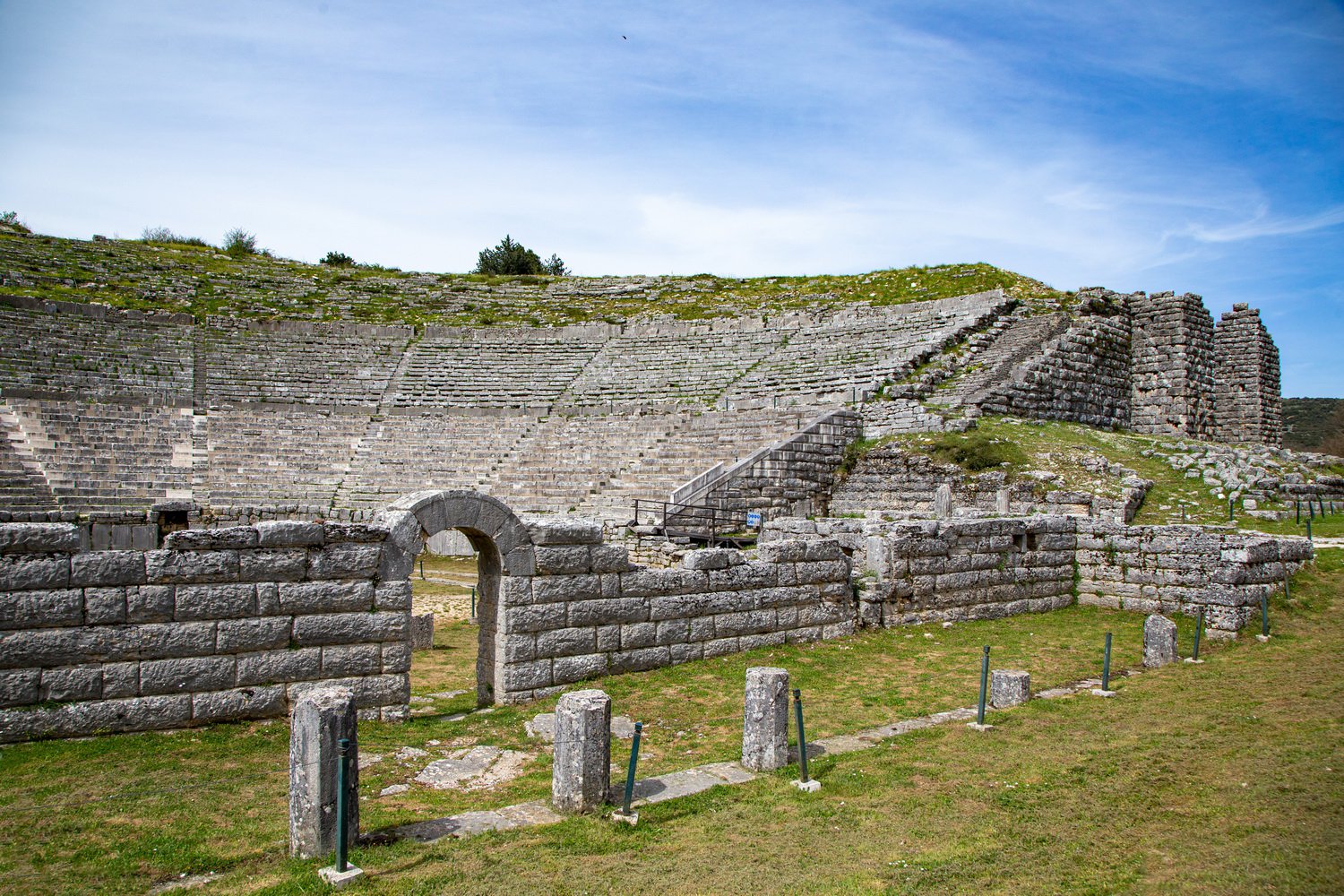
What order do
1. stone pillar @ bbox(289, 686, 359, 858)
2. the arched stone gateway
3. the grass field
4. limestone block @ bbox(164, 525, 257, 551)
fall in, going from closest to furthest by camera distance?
the grass field, stone pillar @ bbox(289, 686, 359, 858), limestone block @ bbox(164, 525, 257, 551), the arched stone gateway

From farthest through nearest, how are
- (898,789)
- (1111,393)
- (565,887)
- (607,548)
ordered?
(1111,393), (607,548), (898,789), (565,887)

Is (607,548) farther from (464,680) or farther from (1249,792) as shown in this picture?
(1249,792)

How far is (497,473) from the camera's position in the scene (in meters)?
26.1

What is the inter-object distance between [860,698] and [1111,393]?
23341 mm

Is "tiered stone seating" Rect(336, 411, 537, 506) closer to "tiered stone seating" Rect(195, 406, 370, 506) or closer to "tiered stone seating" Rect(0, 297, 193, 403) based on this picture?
"tiered stone seating" Rect(195, 406, 370, 506)

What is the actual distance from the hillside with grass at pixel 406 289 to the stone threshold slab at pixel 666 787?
2733 centimetres

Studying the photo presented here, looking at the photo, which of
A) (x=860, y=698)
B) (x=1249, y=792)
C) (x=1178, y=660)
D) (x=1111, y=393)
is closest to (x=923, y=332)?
(x=1111, y=393)

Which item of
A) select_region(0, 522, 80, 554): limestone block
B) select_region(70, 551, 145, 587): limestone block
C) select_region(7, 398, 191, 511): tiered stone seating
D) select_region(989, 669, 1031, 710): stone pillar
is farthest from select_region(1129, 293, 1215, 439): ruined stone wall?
select_region(7, 398, 191, 511): tiered stone seating

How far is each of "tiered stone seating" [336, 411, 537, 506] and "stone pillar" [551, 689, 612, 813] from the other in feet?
63.9

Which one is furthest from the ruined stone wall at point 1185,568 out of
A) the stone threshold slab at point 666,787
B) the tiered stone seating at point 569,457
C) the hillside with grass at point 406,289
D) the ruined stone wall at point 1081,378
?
the hillside with grass at point 406,289

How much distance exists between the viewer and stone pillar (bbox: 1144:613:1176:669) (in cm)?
1009

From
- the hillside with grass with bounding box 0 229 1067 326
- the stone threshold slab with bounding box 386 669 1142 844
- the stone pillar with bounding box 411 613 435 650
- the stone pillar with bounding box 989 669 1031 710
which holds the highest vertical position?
the hillside with grass with bounding box 0 229 1067 326

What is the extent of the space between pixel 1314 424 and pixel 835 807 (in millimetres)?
75579

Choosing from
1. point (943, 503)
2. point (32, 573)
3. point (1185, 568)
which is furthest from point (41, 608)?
point (943, 503)
